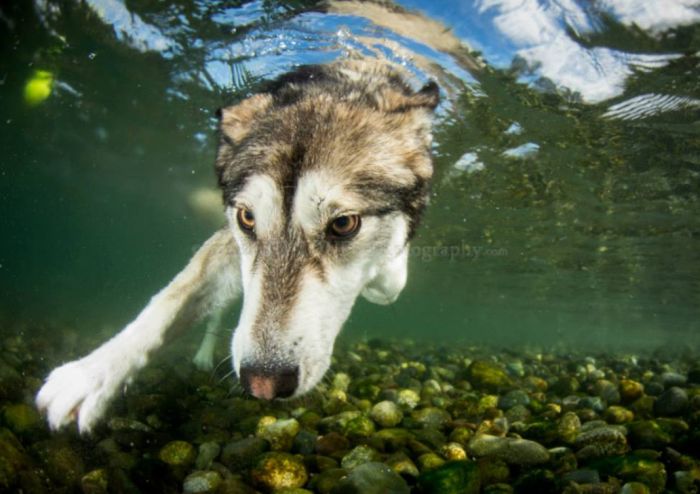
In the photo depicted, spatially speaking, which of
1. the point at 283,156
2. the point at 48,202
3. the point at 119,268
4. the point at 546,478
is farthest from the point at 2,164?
the point at 119,268

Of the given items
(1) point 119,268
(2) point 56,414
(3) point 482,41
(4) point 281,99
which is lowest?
(2) point 56,414

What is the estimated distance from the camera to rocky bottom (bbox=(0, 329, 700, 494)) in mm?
2229

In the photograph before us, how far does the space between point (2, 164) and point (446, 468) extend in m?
39.5

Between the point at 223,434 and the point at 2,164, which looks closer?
the point at 223,434

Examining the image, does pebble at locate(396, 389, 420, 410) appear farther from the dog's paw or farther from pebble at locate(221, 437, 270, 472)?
the dog's paw

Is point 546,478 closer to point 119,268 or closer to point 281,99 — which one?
point 281,99

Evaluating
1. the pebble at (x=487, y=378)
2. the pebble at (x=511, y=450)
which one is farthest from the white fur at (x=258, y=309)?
the pebble at (x=487, y=378)

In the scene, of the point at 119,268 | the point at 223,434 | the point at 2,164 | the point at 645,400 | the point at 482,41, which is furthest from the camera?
the point at 119,268

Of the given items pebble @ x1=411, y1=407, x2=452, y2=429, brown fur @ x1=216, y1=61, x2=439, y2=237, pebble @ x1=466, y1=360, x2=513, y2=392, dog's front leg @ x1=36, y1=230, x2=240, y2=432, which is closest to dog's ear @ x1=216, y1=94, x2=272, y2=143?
brown fur @ x1=216, y1=61, x2=439, y2=237

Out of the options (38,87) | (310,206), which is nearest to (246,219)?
(310,206)

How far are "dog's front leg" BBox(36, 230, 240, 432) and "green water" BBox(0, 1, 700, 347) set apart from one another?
3.60 metres

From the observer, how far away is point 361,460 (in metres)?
2.56

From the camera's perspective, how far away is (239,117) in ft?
12.6

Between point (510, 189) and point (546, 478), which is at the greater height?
point (510, 189)
